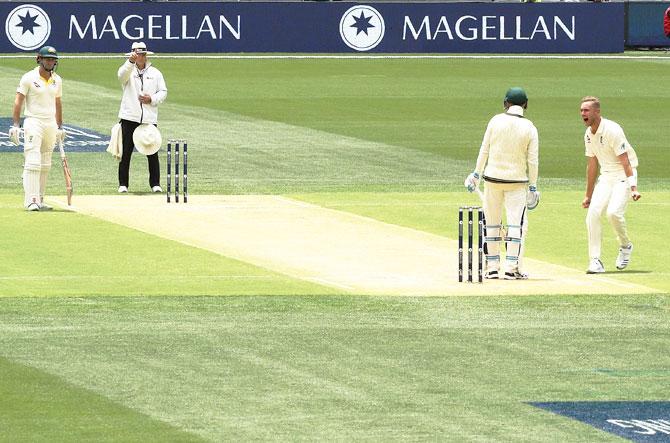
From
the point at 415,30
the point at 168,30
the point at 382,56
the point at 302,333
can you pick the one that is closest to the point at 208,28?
the point at 168,30

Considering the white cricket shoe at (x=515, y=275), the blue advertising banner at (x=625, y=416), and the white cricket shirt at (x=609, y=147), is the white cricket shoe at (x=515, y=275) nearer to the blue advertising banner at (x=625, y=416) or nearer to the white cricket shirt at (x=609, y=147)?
the white cricket shirt at (x=609, y=147)

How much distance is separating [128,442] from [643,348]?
5178mm

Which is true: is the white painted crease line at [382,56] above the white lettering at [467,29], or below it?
below

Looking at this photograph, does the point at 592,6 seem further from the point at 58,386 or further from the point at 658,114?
the point at 58,386

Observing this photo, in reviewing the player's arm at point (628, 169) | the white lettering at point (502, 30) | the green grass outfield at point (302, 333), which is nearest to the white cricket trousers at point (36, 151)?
the green grass outfield at point (302, 333)

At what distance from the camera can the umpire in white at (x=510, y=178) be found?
18.6 m

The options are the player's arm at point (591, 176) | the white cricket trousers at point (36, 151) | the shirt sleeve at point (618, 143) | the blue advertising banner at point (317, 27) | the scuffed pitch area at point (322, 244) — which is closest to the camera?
the scuffed pitch area at point (322, 244)

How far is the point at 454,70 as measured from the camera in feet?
171

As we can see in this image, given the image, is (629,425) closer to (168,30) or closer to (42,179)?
(42,179)

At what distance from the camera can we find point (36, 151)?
24297 millimetres

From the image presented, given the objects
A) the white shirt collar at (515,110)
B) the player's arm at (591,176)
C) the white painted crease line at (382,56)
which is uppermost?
the white painted crease line at (382,56)

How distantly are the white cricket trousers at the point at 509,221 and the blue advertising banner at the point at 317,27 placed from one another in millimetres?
35522

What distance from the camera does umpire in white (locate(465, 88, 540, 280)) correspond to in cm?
1862

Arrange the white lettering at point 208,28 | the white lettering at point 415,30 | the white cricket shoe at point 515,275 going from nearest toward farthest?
1. the white cricket shoe at point 515,275
2. the white lettering at point 208,28
3. the white lettering at point 415,30
